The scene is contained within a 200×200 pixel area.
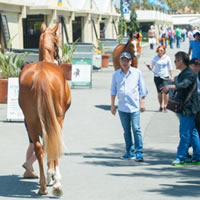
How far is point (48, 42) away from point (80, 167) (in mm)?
2068

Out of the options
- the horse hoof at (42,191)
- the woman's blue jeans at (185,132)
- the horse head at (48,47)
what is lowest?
the horse hoof at (42,191)

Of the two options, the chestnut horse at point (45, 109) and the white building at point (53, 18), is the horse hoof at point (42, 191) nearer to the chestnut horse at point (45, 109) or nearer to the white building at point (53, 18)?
the chestnut horse at point (45, 109)

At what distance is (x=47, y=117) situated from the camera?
24.6ft

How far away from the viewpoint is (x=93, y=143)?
37.8ft

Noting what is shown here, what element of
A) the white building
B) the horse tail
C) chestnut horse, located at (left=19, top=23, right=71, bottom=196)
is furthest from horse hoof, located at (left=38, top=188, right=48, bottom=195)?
the white building

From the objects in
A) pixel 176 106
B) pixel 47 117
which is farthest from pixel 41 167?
pixel 176 106

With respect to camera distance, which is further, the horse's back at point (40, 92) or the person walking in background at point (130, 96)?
the person walking in background at point (130, 96)

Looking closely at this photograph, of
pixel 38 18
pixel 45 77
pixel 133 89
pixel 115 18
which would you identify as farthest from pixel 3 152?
pixel 115 18

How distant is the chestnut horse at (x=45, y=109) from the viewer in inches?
293

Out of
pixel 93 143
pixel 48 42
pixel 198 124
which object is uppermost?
pixel 48 42

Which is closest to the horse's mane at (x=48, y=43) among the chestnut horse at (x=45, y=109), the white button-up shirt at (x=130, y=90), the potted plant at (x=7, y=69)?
the chestnut horse at (x=45, y=109)

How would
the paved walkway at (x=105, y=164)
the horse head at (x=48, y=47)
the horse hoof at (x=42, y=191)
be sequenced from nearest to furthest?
1. the horse hoof at (x=42, y=191)
2. the paved walkway at (x=105, y=164)
3. the horse head at (x=48, y=47)

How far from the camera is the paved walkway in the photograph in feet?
25.1

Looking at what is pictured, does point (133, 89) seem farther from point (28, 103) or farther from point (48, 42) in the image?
point (28, 103)
